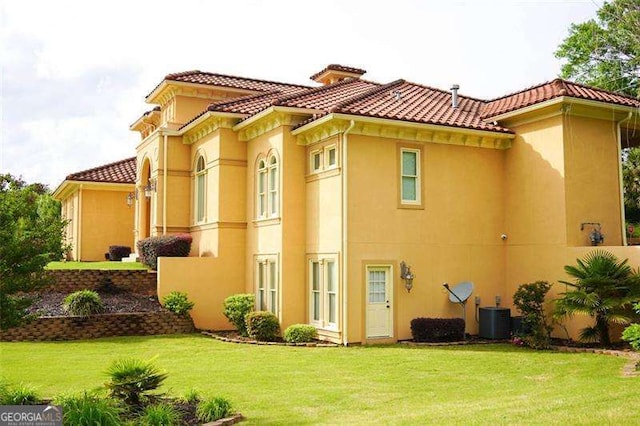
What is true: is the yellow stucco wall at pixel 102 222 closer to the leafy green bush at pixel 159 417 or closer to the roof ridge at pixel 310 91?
the roof ridge at pixel 310 91

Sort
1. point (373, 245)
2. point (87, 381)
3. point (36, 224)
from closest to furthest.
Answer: point (36, 224), point (87, 381), point (373, 245)

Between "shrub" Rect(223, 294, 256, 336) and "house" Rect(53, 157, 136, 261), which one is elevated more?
"house" Rect(53, 157, 136, 261)

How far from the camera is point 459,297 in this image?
1872 cm

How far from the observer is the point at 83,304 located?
19.4 m

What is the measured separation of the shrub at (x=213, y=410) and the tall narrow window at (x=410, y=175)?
10.5m

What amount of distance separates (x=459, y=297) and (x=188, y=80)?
1348 centimetres

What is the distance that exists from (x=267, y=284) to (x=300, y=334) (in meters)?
2.83

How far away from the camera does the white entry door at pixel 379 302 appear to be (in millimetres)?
18000

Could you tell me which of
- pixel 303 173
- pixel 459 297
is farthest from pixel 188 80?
pixel 459 297

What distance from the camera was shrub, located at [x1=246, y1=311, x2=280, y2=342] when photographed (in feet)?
61.3

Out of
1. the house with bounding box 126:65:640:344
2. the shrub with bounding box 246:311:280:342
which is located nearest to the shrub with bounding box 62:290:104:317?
the house with bounding box 126:65:640:344

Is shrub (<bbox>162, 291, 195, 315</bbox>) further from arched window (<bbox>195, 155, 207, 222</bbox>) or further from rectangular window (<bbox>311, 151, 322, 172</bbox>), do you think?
rectangular window (<bbox>311, 151, 322, 172</bbox>)

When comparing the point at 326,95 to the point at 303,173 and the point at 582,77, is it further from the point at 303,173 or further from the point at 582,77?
the point at 582,77

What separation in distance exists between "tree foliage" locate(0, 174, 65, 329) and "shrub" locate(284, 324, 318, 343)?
8520 mm
